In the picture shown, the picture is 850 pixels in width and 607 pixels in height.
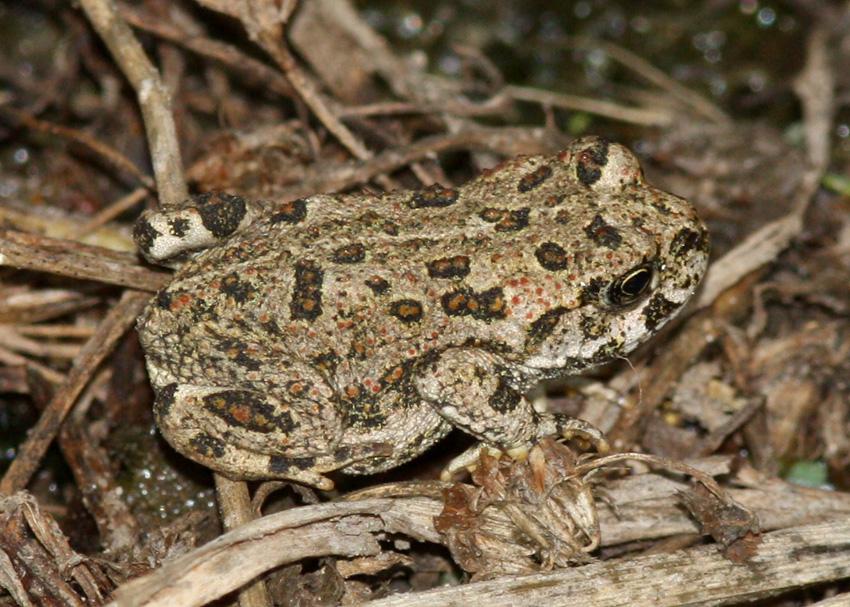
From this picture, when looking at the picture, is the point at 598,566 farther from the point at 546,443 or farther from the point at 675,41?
the point at 675,41

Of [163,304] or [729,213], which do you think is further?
[729,213]

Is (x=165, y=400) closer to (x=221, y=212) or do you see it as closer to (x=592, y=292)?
(x=221, y=212)

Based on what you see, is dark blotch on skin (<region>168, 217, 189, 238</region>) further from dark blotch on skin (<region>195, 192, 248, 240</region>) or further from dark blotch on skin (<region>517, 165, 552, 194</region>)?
dark blotch on skin (<region>517, 165, 552, 194</region>)

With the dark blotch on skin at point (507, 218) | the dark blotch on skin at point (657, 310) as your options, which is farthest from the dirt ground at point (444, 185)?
the dark blotch on skin at point (507, 218)

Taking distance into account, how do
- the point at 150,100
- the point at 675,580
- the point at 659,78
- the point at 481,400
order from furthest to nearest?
the point at 659,78
the point at 150,100
the point at 481,400
the point at 675,580

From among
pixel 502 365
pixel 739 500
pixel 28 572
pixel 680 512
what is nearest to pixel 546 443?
pixel 502 365

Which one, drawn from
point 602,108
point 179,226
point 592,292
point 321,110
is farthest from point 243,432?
point 602,108

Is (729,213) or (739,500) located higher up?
(729,213)
